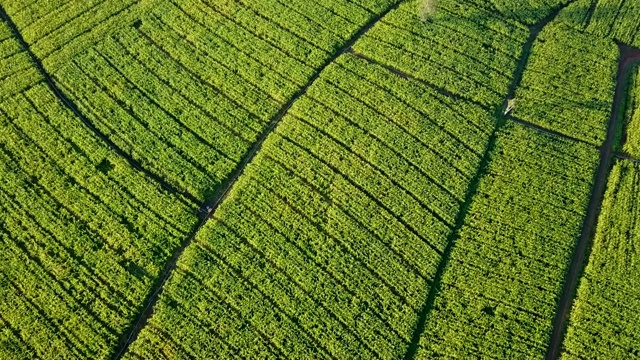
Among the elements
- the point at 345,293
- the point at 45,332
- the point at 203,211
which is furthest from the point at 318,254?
the point at 45,332

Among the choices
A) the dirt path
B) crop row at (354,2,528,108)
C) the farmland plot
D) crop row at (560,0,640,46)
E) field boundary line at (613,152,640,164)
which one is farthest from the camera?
crop row at (560,0,640,46)

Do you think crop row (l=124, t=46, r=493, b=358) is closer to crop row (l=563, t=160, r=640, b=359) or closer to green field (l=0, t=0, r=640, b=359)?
green field (l=0, t=0, r=640, b=359)

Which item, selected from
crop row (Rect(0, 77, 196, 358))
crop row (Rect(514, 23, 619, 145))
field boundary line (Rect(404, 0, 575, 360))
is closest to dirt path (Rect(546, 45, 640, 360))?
crop row (Rect(514, 23, 619, 145))

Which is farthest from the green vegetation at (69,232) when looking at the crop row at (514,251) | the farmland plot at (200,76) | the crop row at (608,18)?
the crop row at (608,18)

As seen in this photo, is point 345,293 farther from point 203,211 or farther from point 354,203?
point 203,211

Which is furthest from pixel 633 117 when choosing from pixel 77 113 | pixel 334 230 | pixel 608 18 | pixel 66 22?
pixel 66 22

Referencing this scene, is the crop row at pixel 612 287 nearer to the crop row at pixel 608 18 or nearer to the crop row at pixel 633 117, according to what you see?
the crop row at pixel 633 117
